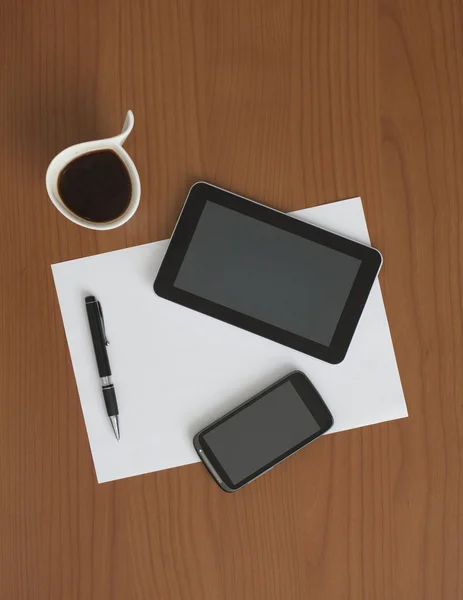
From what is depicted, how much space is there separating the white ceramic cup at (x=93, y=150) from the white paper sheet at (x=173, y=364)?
0.16ft

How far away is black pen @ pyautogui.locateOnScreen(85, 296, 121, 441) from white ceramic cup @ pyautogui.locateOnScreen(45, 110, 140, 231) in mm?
80

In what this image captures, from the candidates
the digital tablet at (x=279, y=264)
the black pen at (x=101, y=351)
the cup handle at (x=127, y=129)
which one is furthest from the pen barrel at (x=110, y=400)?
the cup handle at (x=127, y=129)

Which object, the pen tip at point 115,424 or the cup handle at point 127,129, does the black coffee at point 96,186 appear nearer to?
the cup handle at point 127,129

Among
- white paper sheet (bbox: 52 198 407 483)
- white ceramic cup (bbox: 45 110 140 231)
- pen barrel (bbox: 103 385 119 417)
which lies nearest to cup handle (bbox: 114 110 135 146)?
white ceramic cup (bbox: 45 110 140 231)

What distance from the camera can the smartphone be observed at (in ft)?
1.74

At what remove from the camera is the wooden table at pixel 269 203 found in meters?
0.53

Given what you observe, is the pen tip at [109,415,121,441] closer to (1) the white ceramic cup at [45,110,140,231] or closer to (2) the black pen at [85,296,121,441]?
(2) the black pen at [85,296,121,441]

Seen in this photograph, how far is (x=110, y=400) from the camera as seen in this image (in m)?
0.53

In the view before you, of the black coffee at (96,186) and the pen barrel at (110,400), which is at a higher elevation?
the black coffee at (96,186)

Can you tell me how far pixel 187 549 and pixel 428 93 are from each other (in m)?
0.50

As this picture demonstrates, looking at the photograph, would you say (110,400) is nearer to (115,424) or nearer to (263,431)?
(115,424)

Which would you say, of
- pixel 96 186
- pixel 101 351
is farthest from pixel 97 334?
pixel 96 186

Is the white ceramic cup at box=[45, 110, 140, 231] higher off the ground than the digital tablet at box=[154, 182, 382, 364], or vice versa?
the white ceramic cup at box=[45, 110, 140, 231]

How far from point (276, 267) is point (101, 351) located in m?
0.19
